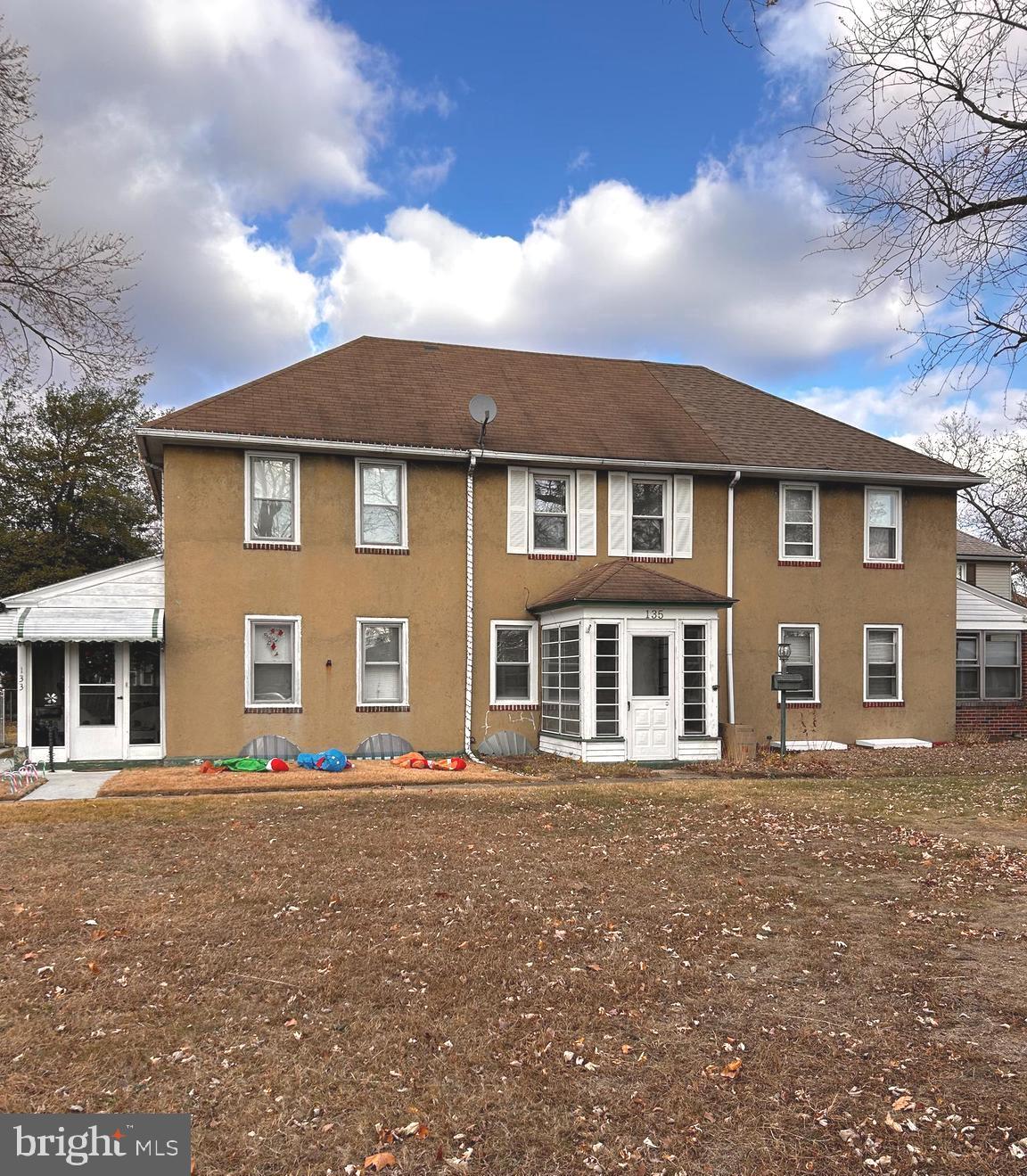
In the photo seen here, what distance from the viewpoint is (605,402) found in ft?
64.7

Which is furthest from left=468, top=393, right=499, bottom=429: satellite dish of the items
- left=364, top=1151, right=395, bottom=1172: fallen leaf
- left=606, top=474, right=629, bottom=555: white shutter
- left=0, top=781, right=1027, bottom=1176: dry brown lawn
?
left=364, top=1151, right=395, bottom=1172: fallen leaf

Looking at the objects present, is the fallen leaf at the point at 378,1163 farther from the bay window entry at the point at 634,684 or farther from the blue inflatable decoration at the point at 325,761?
the bay window entry at the point at 634,684

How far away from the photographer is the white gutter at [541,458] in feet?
51.3

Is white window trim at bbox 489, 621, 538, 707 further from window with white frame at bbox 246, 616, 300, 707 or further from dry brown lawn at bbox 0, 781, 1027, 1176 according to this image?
dry brown lawn at bbox 0, 781, 1027, 1176

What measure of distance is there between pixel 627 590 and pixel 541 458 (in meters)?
3.12

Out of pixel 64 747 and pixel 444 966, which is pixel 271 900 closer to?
pixel 444 966

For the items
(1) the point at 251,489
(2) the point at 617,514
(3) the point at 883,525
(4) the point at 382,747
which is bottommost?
(4) the point at 382,747

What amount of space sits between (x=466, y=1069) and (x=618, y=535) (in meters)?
14.4

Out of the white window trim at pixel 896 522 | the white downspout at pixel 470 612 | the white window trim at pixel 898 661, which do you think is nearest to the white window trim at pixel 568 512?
the white downspout at pixel 470 612

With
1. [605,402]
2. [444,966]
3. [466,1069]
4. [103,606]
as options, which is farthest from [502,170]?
[466,1069]

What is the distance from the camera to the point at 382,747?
16562 millimetres

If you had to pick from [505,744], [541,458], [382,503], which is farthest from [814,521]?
[382,503]

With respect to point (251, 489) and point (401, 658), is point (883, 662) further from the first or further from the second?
point (251, 489)

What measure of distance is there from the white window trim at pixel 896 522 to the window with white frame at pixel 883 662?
31 centimetres
